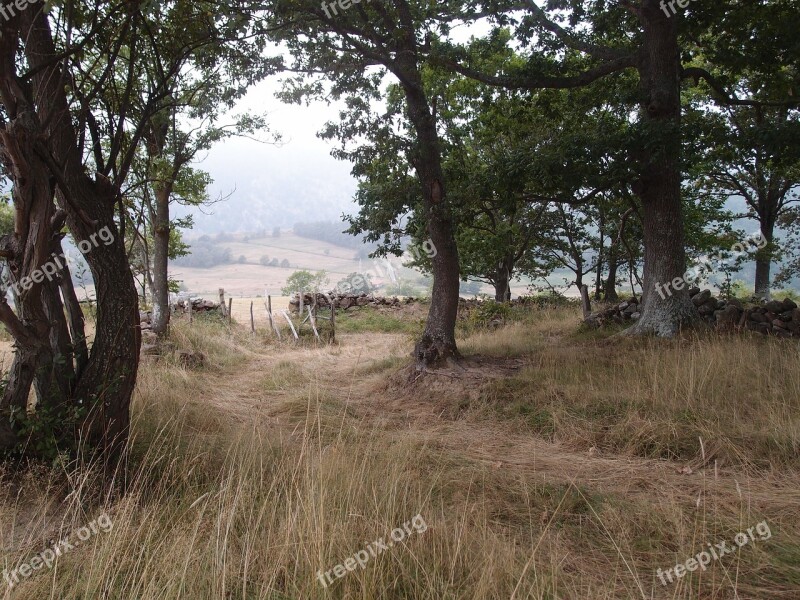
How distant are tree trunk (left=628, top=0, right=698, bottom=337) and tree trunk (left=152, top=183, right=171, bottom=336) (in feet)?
30.3

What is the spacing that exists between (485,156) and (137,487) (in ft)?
44.6

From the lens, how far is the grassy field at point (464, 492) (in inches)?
84.5

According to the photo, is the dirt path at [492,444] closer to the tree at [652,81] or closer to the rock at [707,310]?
the tree at [652,81]

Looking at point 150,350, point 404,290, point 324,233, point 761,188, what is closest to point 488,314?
point 150,350

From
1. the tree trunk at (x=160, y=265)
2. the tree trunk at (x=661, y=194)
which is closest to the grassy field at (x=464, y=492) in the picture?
the tree trunk at (x=661, y=194)

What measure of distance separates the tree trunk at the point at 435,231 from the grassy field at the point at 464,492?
2.79 ft

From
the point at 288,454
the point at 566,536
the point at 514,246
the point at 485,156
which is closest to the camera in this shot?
the point at 566,536

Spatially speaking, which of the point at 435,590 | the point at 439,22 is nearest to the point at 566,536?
the point at 435,590

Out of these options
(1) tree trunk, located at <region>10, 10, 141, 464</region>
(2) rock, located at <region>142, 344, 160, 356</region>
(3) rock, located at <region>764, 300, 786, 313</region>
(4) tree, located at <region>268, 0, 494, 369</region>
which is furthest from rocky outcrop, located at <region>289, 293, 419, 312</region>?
(1) tree trunk, located at <region>10, 10, 141, 464</region>

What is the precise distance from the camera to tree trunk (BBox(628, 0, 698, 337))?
26.2 feet

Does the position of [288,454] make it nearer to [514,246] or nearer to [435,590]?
[435,590]

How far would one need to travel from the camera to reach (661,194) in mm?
8250

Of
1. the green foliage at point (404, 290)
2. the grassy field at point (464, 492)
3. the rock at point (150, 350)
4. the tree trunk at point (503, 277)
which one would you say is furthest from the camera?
the green foliage at point (404, 290)

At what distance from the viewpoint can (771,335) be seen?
24.2 feet
